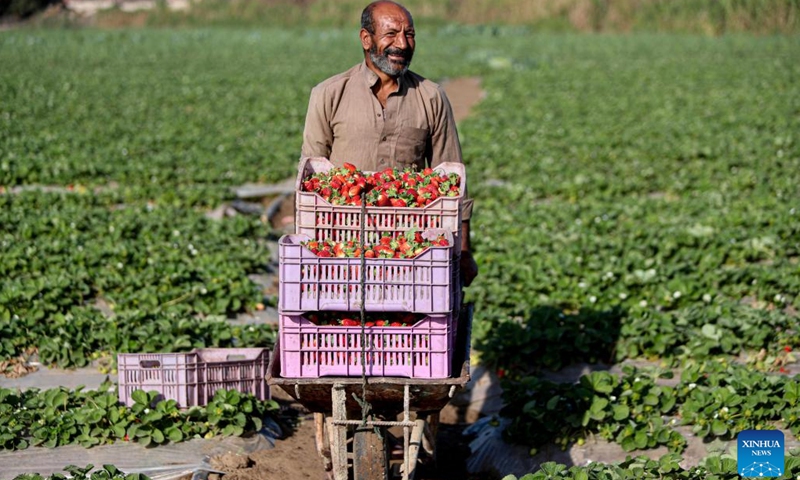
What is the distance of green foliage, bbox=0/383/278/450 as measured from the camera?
5.78m

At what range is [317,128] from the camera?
17.8 feet

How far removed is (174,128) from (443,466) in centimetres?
1261

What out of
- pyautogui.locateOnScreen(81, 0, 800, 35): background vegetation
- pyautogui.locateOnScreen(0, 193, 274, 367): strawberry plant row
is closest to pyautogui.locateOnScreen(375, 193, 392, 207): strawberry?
pyautogui.locateOnScreen(0, 193, 274, 367): strawberry plant row

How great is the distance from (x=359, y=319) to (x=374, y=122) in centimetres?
136

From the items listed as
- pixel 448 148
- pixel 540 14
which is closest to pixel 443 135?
pixel 448 148

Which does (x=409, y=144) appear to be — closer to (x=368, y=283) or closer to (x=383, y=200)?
(x=383, y=200)

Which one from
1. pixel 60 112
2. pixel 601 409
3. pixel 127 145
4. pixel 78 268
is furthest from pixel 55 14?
pixel 601 409

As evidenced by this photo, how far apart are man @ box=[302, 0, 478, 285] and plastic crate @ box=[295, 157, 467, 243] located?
59cm

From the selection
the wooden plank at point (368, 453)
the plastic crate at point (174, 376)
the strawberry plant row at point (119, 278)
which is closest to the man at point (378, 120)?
the wooden plank at point (368, 453)

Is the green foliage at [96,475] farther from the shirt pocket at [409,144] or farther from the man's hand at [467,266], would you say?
the shirt pocket at [409,144]

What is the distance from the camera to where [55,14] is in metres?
61.0

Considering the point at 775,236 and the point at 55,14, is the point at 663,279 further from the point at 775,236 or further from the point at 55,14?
the point at 55,14

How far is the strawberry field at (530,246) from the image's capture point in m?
6.27

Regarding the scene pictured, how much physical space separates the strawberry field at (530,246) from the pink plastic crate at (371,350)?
37.3 inches
